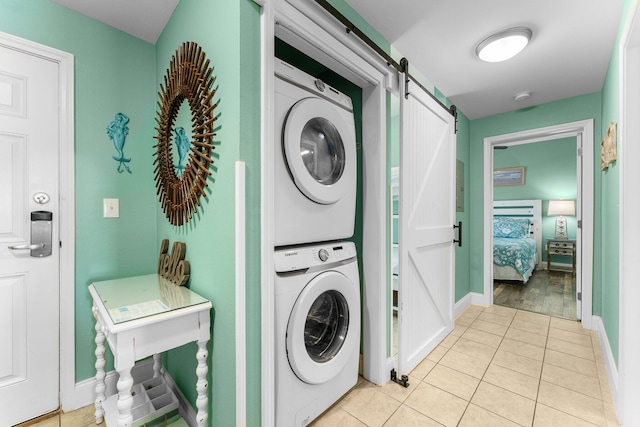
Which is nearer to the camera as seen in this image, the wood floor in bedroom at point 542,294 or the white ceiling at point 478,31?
the white ceiling at point 478,31

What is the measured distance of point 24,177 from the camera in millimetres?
1485

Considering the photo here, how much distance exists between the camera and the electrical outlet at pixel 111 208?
1.72 metres

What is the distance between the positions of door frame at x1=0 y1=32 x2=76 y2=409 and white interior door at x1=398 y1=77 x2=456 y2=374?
2009 millimetres

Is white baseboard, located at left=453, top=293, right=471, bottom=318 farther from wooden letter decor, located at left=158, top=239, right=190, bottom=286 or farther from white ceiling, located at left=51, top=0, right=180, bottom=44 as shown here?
white ceiling, located at left=51, top=0, right=180, bottom=44

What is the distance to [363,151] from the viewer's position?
1.86 metres

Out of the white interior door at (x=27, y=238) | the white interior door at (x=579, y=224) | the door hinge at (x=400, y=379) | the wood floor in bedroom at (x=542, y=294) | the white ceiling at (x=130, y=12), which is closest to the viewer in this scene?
the white interior door at (x=27, y=238)

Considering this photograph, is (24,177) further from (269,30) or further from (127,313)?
(269,30)

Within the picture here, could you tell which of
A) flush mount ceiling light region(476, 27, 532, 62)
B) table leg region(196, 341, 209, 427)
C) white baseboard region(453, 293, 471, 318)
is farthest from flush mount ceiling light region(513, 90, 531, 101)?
table leg region(196, 341, 209, 427)

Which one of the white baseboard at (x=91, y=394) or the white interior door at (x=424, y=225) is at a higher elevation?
the white interior door at (x=424, y=225)

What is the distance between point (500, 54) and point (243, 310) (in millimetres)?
2320

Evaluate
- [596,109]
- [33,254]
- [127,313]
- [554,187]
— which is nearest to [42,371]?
[33,254]

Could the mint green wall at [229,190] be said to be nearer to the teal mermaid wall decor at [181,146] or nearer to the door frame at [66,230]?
the teal mermaid wall decor at [181,146]

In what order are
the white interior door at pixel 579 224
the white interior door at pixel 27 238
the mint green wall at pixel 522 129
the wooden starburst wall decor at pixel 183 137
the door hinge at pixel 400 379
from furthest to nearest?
the white interior door at pixel 579 224
the mint green wall at pixel 522 129
the door hinge at pixel 400 379
the white interior door at pixel 27 238
the wooden starburst wall decor at pixel 183 137

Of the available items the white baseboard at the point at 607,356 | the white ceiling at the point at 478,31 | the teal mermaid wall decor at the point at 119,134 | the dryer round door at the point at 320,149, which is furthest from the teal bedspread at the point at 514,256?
the teal mermaid wall decor at the point at 119,134
